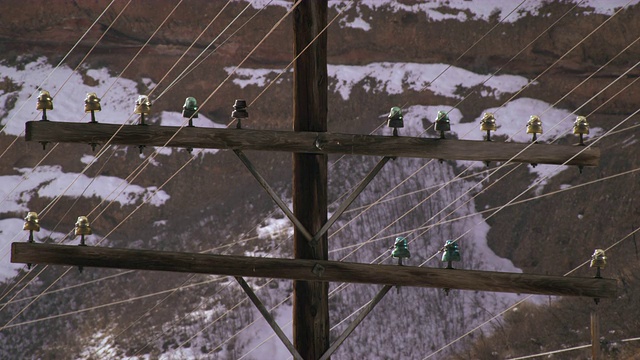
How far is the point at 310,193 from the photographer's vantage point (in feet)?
31.7

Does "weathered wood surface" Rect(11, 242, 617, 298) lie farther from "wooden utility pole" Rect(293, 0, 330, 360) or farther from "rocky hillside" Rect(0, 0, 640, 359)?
"rocky hillside" Rect(0, 0, 640, 359)

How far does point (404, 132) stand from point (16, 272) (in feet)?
45.3

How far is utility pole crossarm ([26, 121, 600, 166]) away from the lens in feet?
31.1

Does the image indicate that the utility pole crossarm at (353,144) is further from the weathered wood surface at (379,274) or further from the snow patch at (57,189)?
the snow patch at (57,189)

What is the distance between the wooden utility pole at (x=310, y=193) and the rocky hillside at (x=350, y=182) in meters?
14.6

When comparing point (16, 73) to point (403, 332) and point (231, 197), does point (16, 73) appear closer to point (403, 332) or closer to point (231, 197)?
point (231, 197)

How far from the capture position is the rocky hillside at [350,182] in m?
28.5

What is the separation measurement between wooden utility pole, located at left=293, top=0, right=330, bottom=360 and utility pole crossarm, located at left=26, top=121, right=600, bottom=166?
234mm

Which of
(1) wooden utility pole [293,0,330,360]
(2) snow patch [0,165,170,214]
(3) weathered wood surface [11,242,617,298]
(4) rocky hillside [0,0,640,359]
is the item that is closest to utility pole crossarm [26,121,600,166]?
(1) wooden utility pole [293,0,330,360]

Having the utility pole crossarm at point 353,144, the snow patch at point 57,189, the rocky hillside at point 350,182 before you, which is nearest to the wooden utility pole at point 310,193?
the utility pole crossarm at point 353,144

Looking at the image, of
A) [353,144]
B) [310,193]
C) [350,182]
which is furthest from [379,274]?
[350,182]

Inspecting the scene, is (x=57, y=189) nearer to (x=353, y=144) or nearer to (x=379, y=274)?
(x=353, y=144)

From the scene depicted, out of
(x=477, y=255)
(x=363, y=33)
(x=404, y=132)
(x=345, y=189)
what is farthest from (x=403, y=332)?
(x=363, y=33)

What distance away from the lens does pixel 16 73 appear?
40062 mm
